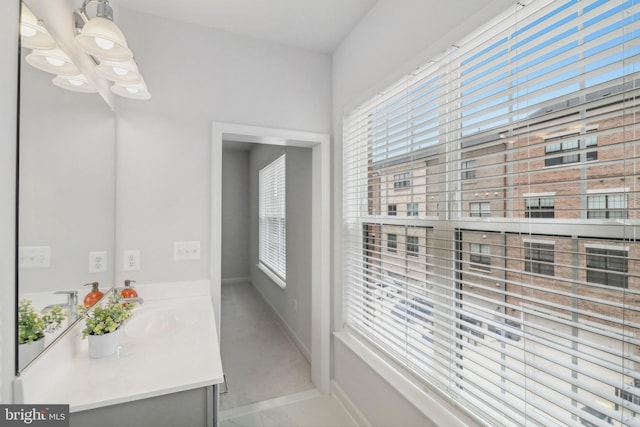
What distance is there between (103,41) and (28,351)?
122 cm

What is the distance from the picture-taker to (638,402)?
2.52 ft

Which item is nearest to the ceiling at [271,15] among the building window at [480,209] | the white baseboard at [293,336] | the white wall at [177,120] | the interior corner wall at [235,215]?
the white wall at [177,120]

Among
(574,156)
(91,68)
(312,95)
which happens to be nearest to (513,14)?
(574,156)

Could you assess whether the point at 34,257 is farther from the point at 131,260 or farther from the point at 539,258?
the point at 539,258

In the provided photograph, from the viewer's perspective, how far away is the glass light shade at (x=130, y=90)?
1.54 metres

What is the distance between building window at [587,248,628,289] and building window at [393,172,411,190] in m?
0.83

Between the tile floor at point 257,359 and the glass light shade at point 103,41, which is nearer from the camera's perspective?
the glass light shade at point 103,41

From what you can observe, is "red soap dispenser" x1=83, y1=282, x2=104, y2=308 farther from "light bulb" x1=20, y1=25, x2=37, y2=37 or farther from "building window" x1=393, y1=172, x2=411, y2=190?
"building window" x1=393, y1=172, x2=411, y2=190

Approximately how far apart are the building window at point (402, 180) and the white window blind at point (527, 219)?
0.04 m

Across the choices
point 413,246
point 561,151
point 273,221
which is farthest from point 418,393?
point 273,221

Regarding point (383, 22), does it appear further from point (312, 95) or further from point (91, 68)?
point (91, 68)

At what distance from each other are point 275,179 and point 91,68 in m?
2.69

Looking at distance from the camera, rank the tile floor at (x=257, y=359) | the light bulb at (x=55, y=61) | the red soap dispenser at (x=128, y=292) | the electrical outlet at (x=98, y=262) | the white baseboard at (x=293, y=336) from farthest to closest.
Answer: the white baseboard at (x=293, y=336)
the tile floor at (x=257, y=359)
the red soap dispenser at (x=128, y=292)
the electrical outlet at (x=98, y=262)
the light bulb at (x=55, y=61)

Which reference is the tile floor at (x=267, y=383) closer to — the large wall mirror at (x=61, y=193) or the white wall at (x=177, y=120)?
the white wall at (x=177, y=120)
